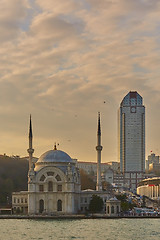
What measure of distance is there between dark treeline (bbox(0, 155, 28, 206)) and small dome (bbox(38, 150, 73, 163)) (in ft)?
51.5

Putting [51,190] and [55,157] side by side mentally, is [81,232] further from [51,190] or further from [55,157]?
[55,157]

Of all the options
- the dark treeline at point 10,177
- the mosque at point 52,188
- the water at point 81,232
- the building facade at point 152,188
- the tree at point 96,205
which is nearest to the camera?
the water at point 81,232

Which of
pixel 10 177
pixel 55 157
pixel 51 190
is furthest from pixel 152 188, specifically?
pixel 51 190

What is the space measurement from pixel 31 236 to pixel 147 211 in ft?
160

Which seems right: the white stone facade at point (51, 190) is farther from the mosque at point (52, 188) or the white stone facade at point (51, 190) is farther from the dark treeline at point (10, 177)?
the dark treeline at point (10, 177)

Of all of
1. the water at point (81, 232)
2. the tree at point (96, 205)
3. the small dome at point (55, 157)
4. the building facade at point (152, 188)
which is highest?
the small dome at point (55, 157)

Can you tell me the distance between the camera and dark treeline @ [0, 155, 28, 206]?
12550 centimetres

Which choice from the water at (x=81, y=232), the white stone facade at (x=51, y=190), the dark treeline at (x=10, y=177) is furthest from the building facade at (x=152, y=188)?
the water at (x=81, y=232)

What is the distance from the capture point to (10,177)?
13762 cm

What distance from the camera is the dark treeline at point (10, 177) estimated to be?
125500 mm

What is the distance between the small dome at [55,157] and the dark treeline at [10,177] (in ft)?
51.5

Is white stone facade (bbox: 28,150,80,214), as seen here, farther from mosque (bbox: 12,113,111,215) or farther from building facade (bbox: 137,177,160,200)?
building facade (bbox: 137,177,160,200)

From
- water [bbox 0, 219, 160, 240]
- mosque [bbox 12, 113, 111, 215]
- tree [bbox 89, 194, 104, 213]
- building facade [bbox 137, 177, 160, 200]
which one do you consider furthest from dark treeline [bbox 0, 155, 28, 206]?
water [bbox 0, 219, 160, 240]

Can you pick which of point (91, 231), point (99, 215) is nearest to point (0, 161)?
point (99, 215)
